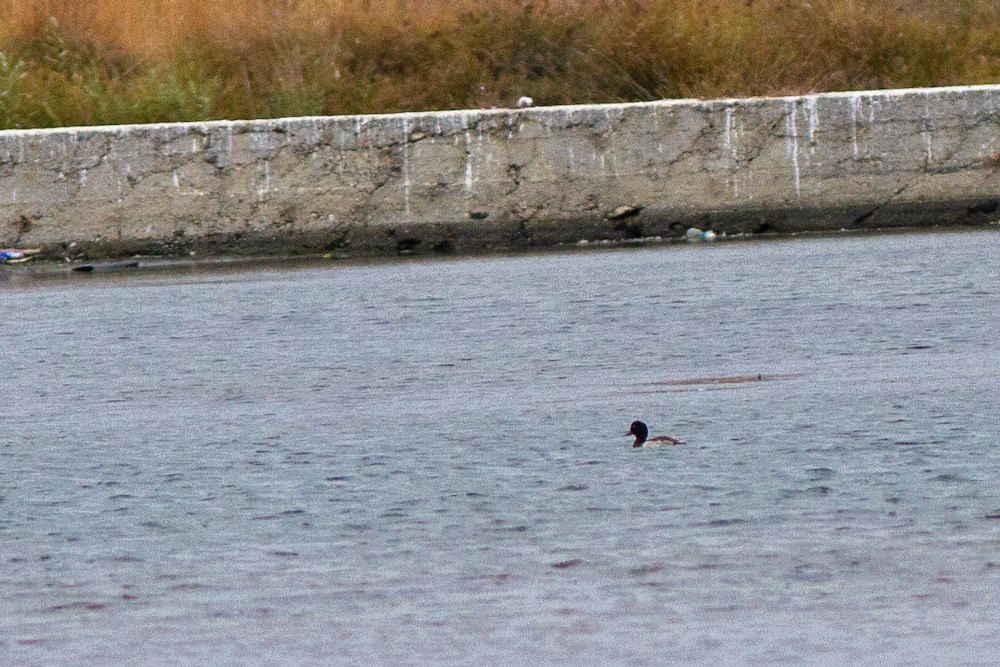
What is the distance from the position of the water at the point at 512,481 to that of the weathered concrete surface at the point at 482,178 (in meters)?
3.52

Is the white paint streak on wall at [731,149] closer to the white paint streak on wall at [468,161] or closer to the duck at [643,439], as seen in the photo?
the white paint streak on wall at [468,161]

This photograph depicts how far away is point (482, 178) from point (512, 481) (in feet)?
26.7

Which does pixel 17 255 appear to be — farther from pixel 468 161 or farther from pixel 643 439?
pixel 643 439

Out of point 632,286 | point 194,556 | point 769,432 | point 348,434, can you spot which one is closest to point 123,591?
point 194,556

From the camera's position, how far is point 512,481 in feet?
17.2

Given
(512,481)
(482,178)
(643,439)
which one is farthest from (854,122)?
(512,481)

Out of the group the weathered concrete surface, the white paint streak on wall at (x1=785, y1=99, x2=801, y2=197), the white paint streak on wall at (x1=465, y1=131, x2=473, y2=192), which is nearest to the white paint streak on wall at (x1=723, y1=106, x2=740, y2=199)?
the weathered concrete surface

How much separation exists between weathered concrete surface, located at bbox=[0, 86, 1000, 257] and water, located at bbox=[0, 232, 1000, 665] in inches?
138

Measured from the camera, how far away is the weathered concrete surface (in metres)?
13.2

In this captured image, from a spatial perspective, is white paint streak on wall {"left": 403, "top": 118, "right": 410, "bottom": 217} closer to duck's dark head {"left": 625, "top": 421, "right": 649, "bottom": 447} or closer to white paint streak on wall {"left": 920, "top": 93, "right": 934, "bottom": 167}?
white paint streak on wall {"left": 920, "top": 93, "right": 934, "bottom": 167}

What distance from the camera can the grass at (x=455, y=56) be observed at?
1434 cm

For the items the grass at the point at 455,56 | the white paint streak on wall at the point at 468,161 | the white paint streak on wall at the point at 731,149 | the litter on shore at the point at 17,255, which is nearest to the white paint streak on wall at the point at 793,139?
the white paint streak on wall at the point at 731,149

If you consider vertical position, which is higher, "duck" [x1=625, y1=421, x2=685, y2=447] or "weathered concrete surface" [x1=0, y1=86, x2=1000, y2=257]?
"weathered concrete surface" [x1=0, y1=86, x2=1000, y2=257]

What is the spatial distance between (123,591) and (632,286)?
244 inches
